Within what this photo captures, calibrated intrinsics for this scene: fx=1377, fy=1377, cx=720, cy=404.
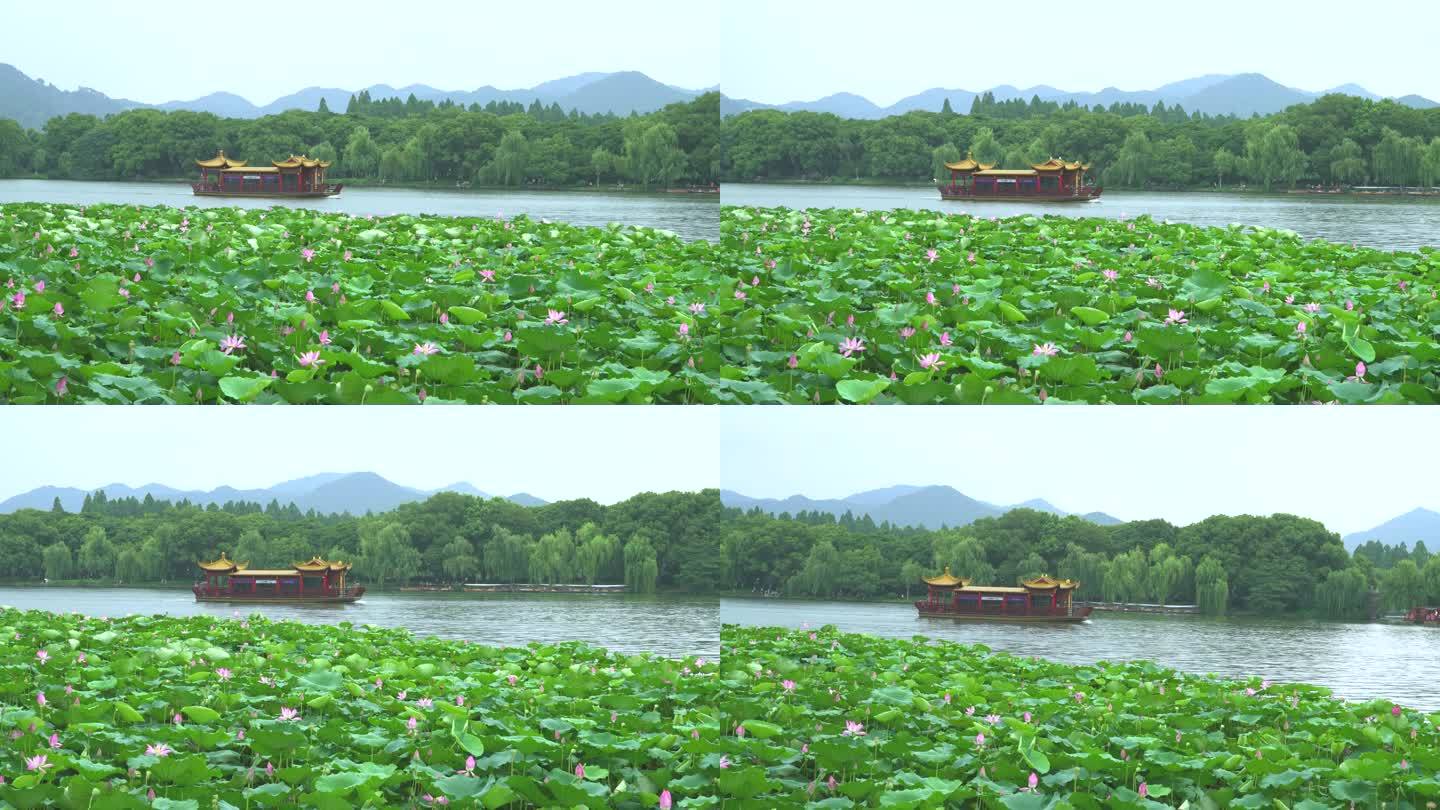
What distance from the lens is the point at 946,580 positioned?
7.10m

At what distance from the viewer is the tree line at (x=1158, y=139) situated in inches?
378

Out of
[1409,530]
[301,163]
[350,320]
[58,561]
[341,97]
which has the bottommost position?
[58,561]

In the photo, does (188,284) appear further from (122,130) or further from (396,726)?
(122,130)

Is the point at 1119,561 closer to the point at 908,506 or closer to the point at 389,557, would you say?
the point at 908,506

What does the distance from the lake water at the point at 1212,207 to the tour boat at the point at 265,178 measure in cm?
303

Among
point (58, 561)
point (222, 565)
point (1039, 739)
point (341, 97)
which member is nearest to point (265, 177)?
point (341, 97)

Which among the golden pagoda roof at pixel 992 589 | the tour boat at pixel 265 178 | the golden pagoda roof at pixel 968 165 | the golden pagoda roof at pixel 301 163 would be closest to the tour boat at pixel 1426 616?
the golden pagoda roof at pixel 992 589

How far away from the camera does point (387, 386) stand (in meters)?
5.54

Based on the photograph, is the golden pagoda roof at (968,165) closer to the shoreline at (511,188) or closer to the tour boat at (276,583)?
the shoreline at (511,188)

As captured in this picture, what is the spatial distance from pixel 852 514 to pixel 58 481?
3950mm

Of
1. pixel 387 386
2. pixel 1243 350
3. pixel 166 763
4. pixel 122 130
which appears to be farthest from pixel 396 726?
pixel 122 130

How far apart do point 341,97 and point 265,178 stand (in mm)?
892

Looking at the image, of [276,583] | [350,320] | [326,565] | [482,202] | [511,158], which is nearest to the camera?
[350,320]

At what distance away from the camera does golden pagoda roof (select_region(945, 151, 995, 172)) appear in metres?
10.0
